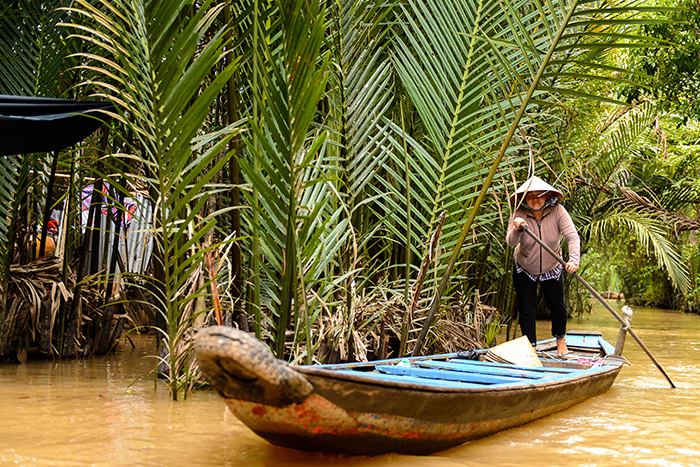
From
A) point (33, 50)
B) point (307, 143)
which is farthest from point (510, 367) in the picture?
point (33, 50)

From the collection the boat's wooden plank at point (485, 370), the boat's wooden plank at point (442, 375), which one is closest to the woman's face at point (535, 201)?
the boat's wooden plank at point (485, 370)

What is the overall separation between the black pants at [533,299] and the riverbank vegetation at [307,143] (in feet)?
1.50

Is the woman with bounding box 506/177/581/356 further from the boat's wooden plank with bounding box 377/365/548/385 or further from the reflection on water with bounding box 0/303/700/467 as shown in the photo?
the boat's wooden plank with bounding box 377/365/548/385

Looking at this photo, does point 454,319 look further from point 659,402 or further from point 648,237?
point 648,237

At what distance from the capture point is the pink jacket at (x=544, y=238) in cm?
494

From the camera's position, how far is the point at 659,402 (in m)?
4.15

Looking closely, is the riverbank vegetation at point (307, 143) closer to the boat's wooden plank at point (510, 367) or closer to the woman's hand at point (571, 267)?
the boat's wooden plank at point (510, 367)

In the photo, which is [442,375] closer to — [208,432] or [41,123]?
[208,432]

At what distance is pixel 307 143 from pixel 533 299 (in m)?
2.49

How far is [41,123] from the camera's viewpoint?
142 inches

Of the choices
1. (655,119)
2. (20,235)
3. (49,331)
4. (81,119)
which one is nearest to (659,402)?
(81,119)

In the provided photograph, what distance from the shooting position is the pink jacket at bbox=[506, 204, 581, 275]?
494 cm

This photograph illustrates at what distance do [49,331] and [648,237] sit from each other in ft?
24.4

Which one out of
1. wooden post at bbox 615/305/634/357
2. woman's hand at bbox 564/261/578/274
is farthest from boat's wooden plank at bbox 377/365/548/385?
wooden post at bbox 615/305/634/357
